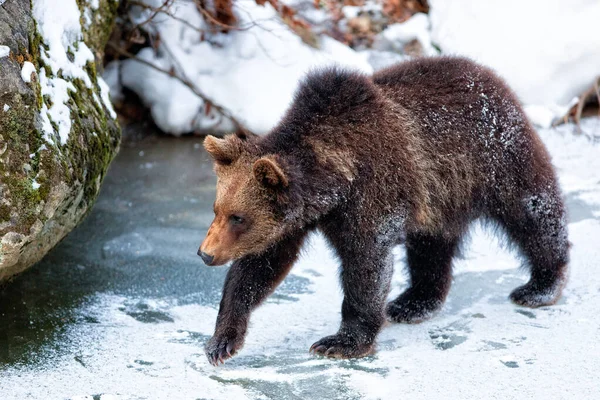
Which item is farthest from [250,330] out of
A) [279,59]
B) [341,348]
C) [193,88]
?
[279,59]

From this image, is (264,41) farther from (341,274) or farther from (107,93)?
(341,274)

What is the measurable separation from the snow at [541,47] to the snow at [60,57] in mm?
4927

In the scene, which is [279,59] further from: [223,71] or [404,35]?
[404,35]

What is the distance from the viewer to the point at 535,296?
17.5 feet

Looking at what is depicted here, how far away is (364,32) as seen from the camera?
10.1m

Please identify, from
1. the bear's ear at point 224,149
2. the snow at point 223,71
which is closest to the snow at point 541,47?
the snow at point 223,71

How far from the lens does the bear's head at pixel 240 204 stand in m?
4.29

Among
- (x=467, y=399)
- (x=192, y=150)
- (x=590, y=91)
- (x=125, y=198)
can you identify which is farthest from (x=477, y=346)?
(x=590, y=91)

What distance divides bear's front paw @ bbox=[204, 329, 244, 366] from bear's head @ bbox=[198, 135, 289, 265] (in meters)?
0.44

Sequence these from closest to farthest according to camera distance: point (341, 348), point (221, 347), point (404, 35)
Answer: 1. point (221, 347)
2. point (341, 348)
3. point (404, 35)

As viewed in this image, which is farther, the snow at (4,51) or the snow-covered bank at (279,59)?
the snow-covered bank at (279,59)

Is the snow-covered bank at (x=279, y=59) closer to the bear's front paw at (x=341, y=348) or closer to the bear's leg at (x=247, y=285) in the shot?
the bear's leg at (x=247, y=285)

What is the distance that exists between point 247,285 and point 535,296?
1.92 metres

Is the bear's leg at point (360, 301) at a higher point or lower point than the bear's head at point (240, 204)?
lower
